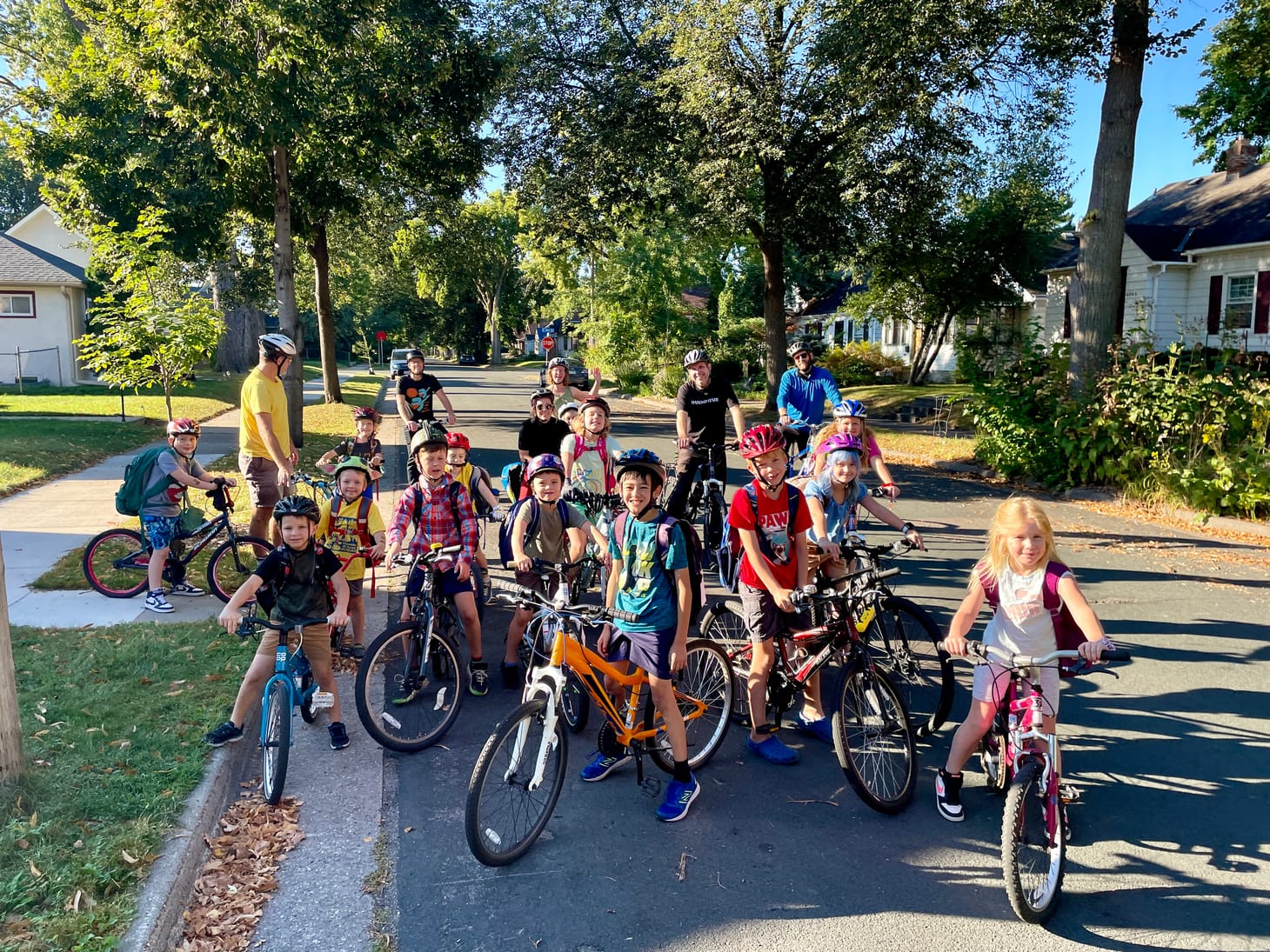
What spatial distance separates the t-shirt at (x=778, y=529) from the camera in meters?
4.95

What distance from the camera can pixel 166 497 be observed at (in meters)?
7.57

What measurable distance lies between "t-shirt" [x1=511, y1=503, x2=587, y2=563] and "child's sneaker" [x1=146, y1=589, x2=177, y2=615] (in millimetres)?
3651

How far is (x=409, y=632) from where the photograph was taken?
5.30 m

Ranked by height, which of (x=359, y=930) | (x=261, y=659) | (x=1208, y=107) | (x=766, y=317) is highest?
(x=1208, y=107)

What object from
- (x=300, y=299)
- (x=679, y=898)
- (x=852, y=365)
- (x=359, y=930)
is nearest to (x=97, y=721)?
(x=359, y=930)

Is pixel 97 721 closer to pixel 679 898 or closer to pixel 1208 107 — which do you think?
pixel 679 898

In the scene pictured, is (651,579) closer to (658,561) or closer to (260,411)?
(658,561)

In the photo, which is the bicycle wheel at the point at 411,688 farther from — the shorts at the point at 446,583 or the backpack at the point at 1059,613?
the backpack at the point at 1059,613

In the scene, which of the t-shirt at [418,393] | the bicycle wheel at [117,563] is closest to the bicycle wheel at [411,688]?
the bicycle wheel at [117,563]

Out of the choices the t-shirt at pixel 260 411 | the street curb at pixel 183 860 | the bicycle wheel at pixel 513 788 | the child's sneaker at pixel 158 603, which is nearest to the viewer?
the street curb at pixel 183 860

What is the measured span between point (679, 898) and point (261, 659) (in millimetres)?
2572

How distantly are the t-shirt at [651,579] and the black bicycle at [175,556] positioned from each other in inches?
170

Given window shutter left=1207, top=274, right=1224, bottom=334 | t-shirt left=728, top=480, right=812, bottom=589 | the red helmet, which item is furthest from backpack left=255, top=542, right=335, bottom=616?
window shutter left=1207, top=274, right=1224, bottom=334

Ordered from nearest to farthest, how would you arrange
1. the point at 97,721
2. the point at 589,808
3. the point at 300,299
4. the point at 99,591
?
1. the point at 589,808
2. the point at 97,721
3. the point at 99,591
4. the point at 300,299
